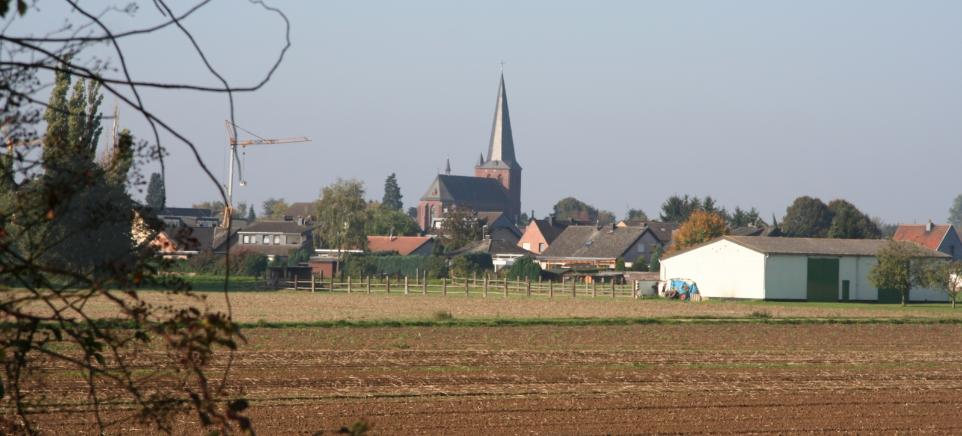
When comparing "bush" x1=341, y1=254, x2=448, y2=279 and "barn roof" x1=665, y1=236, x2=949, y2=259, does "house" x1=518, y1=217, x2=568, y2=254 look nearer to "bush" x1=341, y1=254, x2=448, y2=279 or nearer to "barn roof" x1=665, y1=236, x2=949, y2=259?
"bush" x1=341, y1=254, x2=448, y2=279

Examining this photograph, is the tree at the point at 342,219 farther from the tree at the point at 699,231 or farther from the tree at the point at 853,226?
the tree at the point at 853,226

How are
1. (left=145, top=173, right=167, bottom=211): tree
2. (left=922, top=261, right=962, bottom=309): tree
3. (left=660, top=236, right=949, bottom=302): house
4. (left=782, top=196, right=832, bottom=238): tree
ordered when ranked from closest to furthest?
Result: (left=145, top=173, right=167, bottom=211): tree
(left=922, top=261, right=962, bottom=309): tree
(left=660, top=236, right=949, bottom=302): house
(left=782, top=196, right=832, bottom=238): tree

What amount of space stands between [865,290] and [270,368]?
4572 cm

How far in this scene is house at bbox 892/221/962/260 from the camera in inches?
4523

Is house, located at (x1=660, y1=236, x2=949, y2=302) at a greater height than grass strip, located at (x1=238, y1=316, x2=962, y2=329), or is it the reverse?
house, located at (x1=660, y1=236, x2=949, y2=302)

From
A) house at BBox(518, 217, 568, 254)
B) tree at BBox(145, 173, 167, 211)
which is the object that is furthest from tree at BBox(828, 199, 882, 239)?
tree at BBox(145, 173, 167, 211)

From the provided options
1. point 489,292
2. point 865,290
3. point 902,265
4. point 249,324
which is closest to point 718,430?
point 249,324

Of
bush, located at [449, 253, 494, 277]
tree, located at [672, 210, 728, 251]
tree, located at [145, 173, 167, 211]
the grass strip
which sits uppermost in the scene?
tree, located at [672, 210, 728, 251]

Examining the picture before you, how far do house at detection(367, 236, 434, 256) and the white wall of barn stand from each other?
200 ft

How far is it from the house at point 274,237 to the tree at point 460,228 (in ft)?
51.0

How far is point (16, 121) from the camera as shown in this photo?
149 inches

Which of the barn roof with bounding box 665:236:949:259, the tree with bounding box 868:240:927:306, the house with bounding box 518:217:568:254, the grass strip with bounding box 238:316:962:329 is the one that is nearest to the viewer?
the grass strip with bounding box 238:316:962:329

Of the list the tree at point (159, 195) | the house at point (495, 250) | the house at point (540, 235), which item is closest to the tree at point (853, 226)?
the house at point (495, 250)

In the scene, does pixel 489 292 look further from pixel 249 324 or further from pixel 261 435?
pixel 261 435
